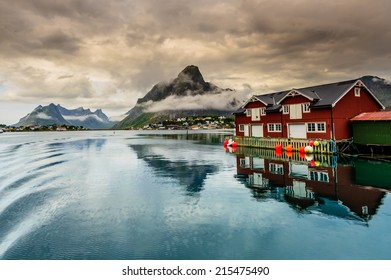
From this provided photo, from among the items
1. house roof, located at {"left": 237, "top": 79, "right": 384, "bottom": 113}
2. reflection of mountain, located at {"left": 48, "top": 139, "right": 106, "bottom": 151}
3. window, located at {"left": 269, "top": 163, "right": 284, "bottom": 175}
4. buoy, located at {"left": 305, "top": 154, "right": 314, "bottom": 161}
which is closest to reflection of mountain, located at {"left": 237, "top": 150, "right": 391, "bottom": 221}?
window, located at {"left": 269, "top": 163, "right": 284, "bottom": 175}

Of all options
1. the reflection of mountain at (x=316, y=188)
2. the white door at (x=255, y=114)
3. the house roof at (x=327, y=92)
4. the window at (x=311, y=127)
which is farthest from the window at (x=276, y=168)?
the white door at (x=255, y=114)

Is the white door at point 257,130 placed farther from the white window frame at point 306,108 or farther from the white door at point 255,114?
the white window frame at point 306,108

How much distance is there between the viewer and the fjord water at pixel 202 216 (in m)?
11.4

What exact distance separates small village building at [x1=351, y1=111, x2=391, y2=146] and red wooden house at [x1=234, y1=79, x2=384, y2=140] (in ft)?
4.89

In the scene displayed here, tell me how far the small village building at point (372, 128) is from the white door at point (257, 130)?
16.5m

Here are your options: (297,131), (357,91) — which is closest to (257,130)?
(297,131)

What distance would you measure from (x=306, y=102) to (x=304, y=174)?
20965 mm

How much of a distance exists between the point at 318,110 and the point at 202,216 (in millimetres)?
33175

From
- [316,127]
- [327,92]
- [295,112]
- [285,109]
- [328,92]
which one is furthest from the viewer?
[285,109]

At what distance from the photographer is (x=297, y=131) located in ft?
149

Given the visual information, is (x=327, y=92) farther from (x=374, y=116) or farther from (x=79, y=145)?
(x=79, y=145)

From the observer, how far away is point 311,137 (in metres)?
43.2

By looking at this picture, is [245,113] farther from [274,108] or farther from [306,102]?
[306,102]
